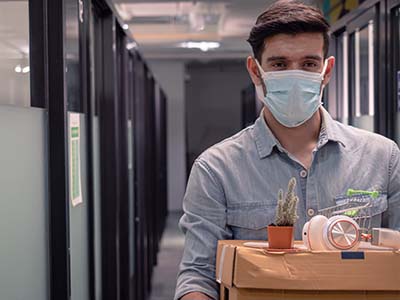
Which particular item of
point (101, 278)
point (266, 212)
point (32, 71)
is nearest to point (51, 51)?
point (32, 71)

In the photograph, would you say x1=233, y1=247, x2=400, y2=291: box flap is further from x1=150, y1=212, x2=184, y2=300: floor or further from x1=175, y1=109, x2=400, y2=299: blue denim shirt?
x1=150, y1=212, x2=184, y2=300: floor

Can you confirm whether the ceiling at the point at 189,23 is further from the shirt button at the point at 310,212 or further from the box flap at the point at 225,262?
the box flap at the point at 225,262

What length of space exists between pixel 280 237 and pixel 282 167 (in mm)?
320

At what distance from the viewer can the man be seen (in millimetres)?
1525

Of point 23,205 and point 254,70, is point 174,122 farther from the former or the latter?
point 254,70

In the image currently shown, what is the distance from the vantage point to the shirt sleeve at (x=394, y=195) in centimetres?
153

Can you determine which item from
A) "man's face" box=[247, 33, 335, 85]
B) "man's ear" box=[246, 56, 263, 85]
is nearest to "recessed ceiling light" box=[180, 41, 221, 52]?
"man's ear" box=[246, 56, 263, 85]

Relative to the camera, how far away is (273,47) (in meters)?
1.55

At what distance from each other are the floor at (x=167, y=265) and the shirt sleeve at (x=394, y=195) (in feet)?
14.6

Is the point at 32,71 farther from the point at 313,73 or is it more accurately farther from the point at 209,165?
the point at 313,73

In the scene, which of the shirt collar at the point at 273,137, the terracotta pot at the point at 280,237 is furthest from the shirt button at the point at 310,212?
the terracotta pot at the point at 280,237

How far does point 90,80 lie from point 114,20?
0.74 meters

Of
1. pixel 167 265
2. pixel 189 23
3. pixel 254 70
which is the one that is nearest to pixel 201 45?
pixel 189 23

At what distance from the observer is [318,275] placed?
122 cm
